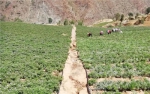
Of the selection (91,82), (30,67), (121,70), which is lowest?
(91,82)

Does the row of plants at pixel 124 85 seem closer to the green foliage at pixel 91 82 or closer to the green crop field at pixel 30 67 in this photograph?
the green foliage at pixel 91 82

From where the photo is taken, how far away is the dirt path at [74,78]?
65.6 ft

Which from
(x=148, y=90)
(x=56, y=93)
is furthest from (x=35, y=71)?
(x=148, y=90)

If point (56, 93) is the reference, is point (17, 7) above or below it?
above

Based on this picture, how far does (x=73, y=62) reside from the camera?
29422 mm

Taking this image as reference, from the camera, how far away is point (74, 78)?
23.0 meters

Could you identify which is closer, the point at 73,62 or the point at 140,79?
the point at 140,79

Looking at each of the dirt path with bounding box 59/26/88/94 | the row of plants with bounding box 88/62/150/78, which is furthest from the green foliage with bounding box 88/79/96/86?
the row of plants with bounding box 88/62/150/78

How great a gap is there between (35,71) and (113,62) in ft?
29.2

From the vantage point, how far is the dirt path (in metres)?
20.0

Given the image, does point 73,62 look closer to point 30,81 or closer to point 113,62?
point 113,62

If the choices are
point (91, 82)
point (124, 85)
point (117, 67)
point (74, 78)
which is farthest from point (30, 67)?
point (124, 85)

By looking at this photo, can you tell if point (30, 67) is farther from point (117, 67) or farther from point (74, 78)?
point (117, 67)

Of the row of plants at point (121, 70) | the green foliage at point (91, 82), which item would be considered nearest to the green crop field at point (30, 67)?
the green foliage at point (91, 82)
